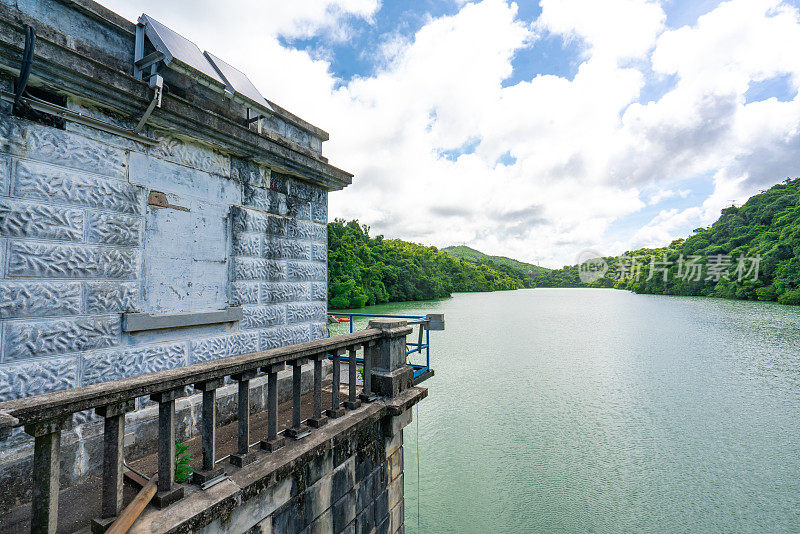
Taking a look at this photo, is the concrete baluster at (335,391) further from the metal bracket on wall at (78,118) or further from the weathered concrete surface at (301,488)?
the metal bracket on wall at (78,118)

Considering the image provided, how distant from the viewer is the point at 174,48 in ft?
10.3

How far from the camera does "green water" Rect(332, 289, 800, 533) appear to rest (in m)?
6.83

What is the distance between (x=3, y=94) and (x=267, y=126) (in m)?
2.26

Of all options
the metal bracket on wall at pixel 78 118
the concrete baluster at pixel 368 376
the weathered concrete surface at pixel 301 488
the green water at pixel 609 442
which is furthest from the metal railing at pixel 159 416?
the green water at pixel 609 442

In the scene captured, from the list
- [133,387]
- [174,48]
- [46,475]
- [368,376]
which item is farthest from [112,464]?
[174,48]

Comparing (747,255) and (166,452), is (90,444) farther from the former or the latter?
(747,255)

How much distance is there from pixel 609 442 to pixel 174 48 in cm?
1096

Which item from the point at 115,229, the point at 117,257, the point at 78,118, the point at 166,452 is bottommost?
the point at 166,452

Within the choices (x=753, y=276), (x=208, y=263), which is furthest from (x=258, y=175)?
(x=753, y=276)

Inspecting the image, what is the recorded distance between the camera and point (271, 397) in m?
2.67

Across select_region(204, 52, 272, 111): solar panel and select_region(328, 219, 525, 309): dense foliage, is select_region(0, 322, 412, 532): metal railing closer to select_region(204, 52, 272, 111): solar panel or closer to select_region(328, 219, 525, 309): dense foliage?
select_region(204, 52, 272, 111): solar panel

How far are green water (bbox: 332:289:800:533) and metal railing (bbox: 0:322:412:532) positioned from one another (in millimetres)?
5085

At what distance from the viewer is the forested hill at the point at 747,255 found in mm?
39406

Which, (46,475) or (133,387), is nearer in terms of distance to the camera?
(46,475)
